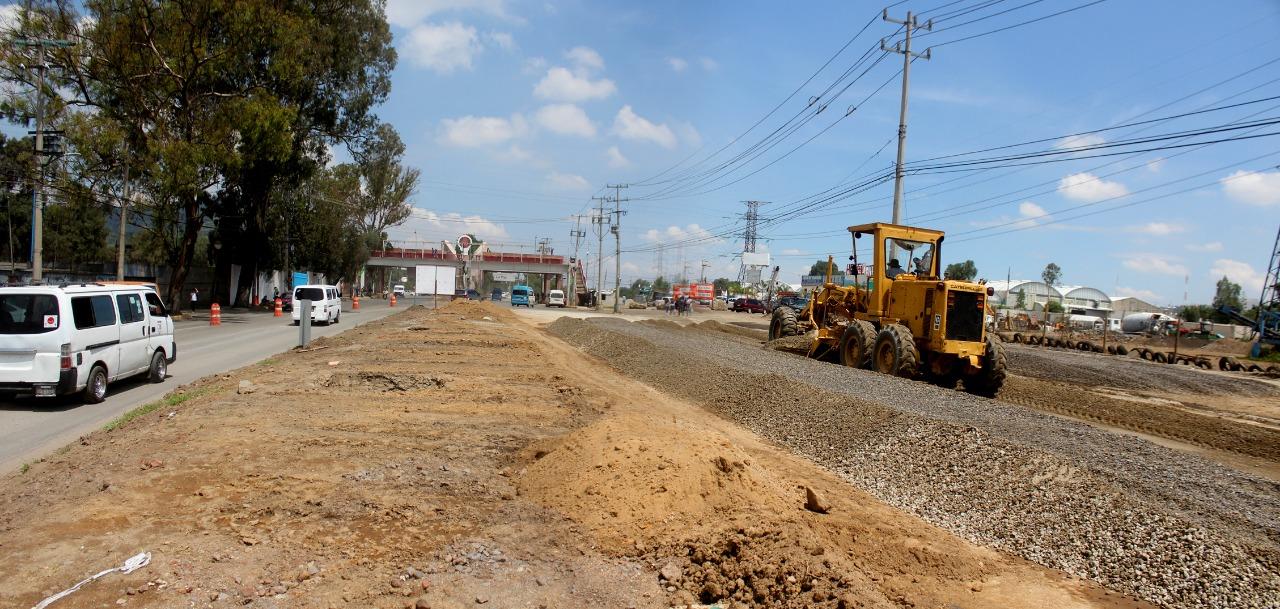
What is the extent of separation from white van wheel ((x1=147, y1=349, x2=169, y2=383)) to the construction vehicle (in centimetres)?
1401

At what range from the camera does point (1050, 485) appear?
661 cm

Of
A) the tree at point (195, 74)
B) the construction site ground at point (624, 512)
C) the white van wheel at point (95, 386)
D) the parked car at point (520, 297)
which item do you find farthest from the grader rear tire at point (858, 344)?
the parked car at point (520, 297)

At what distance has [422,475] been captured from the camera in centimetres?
675

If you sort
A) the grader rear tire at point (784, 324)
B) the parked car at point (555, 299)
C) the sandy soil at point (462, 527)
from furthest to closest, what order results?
the parked car at point (555, 299), the grader rear tire at point (784, 324), the sandy soil at point (462, 527)

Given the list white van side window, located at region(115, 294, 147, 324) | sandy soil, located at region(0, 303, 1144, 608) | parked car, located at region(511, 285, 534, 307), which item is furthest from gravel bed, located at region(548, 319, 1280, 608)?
parked car, located at region(511, 285, 534, 307)

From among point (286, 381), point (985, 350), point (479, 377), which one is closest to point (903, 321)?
point (985, 350)

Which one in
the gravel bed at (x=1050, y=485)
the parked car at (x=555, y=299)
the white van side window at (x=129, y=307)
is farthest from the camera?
the parked car at (x=555, y=299)

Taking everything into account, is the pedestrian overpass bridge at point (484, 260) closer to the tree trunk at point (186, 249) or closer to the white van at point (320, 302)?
the tree trunk at point (186, 249)

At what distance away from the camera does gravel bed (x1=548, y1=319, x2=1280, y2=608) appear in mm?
5141

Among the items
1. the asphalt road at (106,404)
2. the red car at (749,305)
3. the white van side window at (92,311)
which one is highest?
the white van side window at (92,311)

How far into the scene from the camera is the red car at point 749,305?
7269cm

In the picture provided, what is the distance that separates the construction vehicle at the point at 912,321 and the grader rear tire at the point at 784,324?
351 cm

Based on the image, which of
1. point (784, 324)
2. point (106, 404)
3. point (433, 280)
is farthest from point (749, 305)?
point (106, 404)

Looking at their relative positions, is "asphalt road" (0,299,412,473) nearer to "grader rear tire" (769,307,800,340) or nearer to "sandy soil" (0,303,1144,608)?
"sandy soil" (0,303,1144,608)
